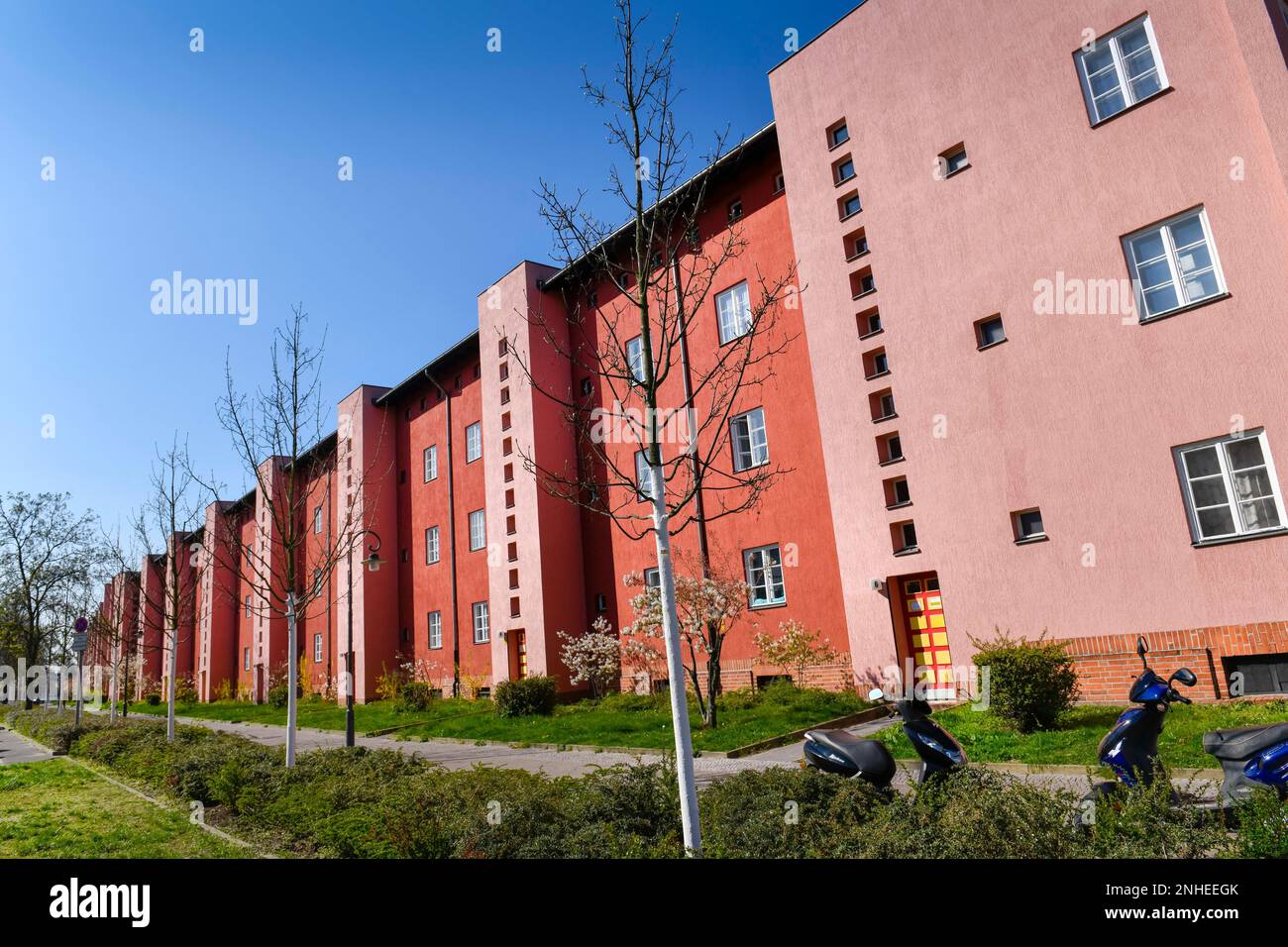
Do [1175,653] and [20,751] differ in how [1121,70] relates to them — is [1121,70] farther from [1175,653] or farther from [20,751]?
[20,751]

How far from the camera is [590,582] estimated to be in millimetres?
25312

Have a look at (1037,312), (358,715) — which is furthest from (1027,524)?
(358,715)

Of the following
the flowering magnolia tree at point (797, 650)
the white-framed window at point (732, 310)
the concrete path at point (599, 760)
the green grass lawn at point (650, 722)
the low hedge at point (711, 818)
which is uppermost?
the white-framed window at point (732, 310)

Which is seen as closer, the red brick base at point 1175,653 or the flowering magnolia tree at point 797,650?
the red brick base at point 1175,653

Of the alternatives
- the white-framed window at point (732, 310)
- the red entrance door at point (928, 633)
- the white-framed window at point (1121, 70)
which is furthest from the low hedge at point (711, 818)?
the white-framed window at point (732, 310)

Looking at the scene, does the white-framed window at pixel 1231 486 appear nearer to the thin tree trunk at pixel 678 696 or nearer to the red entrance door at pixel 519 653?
the thin tree trunk at pixel 678 696

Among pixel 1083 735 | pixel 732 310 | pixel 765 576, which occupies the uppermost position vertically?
pixel 732 310

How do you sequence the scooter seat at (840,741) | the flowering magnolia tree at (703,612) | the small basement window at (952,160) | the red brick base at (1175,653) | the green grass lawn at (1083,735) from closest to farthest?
the scooter seat at (840,741) < the green grass lawn at (1083,735) < the red brick base at (1175,653) < the small basement window at (952,160) < the flowering magnolia tree at (703,612)

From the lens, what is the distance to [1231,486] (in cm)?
1174

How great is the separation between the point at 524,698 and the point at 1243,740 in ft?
58.2

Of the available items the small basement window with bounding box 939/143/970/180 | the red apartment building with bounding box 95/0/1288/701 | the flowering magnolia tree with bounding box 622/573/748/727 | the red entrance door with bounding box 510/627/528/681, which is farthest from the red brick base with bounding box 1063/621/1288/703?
the red entrance door with bounding box 510/627/528/681

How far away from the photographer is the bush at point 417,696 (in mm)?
25562

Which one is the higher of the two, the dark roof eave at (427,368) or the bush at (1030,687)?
the dark roof eave at (427,368)
